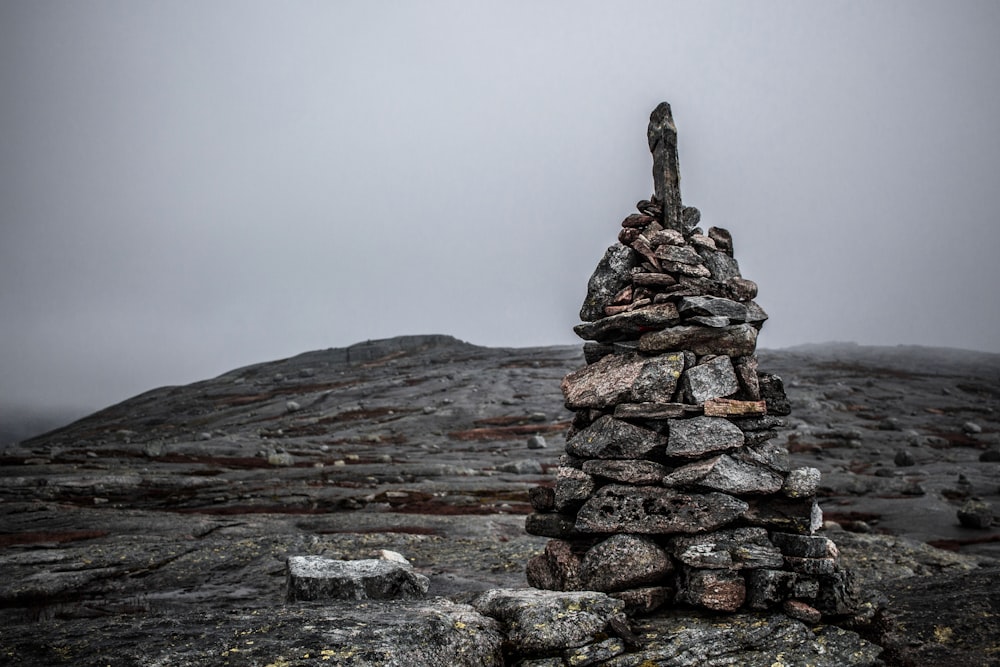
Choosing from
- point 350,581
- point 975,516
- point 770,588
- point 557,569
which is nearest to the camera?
point 770,588

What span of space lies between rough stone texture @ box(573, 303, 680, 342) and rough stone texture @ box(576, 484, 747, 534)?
367 cm

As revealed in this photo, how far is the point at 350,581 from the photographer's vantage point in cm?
1314

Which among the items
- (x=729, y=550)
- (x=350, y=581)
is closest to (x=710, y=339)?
(x=729, y=550)

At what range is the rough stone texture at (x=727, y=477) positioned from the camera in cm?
1120

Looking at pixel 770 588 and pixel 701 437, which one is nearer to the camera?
pixel 770 588

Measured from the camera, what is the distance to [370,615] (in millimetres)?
8812

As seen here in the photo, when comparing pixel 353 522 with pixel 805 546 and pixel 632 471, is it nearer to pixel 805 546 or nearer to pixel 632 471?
pixel 632 471

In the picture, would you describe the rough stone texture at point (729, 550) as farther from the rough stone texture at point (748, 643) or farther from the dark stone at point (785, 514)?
the rough stone texture at point (748, 643)

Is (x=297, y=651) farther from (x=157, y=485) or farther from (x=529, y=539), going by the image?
(x=157, y=485)

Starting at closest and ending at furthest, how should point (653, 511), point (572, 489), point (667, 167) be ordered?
point (653, 511) → point (572, 489) → point (667, 167)

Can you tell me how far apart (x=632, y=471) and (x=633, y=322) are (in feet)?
11.2

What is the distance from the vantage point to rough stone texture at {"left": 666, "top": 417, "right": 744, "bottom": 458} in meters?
11.5

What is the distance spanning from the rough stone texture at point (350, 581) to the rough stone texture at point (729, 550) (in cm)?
661

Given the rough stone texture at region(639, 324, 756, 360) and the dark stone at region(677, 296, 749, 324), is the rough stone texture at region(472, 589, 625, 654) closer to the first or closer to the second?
the rough stone texture at region(639, 324, 756, 360)
